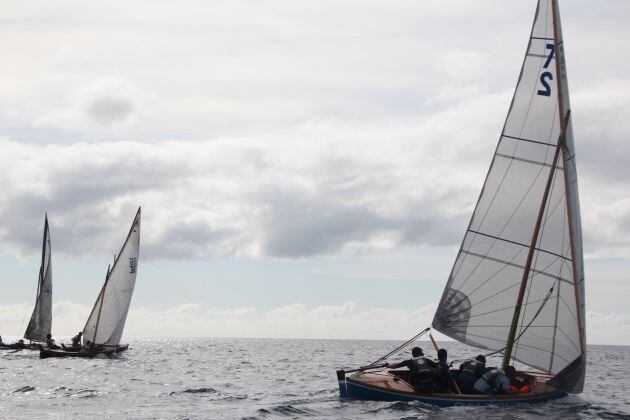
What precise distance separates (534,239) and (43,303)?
5289 centimetres

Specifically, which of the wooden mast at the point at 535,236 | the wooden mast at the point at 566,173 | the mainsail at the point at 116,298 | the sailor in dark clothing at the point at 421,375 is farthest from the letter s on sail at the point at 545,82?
the mainsail at the point at 116,298

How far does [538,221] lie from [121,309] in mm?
40420

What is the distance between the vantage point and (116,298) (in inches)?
2306

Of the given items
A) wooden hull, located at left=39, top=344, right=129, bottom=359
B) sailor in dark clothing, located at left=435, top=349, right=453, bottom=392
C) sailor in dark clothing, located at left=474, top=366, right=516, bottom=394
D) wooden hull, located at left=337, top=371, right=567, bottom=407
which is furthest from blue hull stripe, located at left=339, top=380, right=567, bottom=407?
wooden hull, located at left=39, top=344, right=129, bottom=359

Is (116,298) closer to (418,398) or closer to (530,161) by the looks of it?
(418,398)

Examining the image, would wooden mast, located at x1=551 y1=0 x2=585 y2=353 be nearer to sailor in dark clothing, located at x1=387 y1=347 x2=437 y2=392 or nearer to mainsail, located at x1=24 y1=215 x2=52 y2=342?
sailor in dark clothing, located at x1=387 y1=347 x2=437 y2=392

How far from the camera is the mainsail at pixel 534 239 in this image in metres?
25.9

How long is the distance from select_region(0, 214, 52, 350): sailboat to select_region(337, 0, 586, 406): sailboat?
155 ft

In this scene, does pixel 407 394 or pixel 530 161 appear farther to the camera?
pixel 530 161

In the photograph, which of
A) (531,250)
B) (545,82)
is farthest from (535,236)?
(545,82)

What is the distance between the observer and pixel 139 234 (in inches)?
2340

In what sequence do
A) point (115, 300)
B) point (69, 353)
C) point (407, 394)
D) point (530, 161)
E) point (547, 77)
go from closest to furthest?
point (407, 394)
point (547, 77)
point (530, 161)
point (69, 353)
point (115, 300)

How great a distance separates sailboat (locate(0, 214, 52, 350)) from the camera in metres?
67.9

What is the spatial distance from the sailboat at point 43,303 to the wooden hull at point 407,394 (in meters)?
47.6
